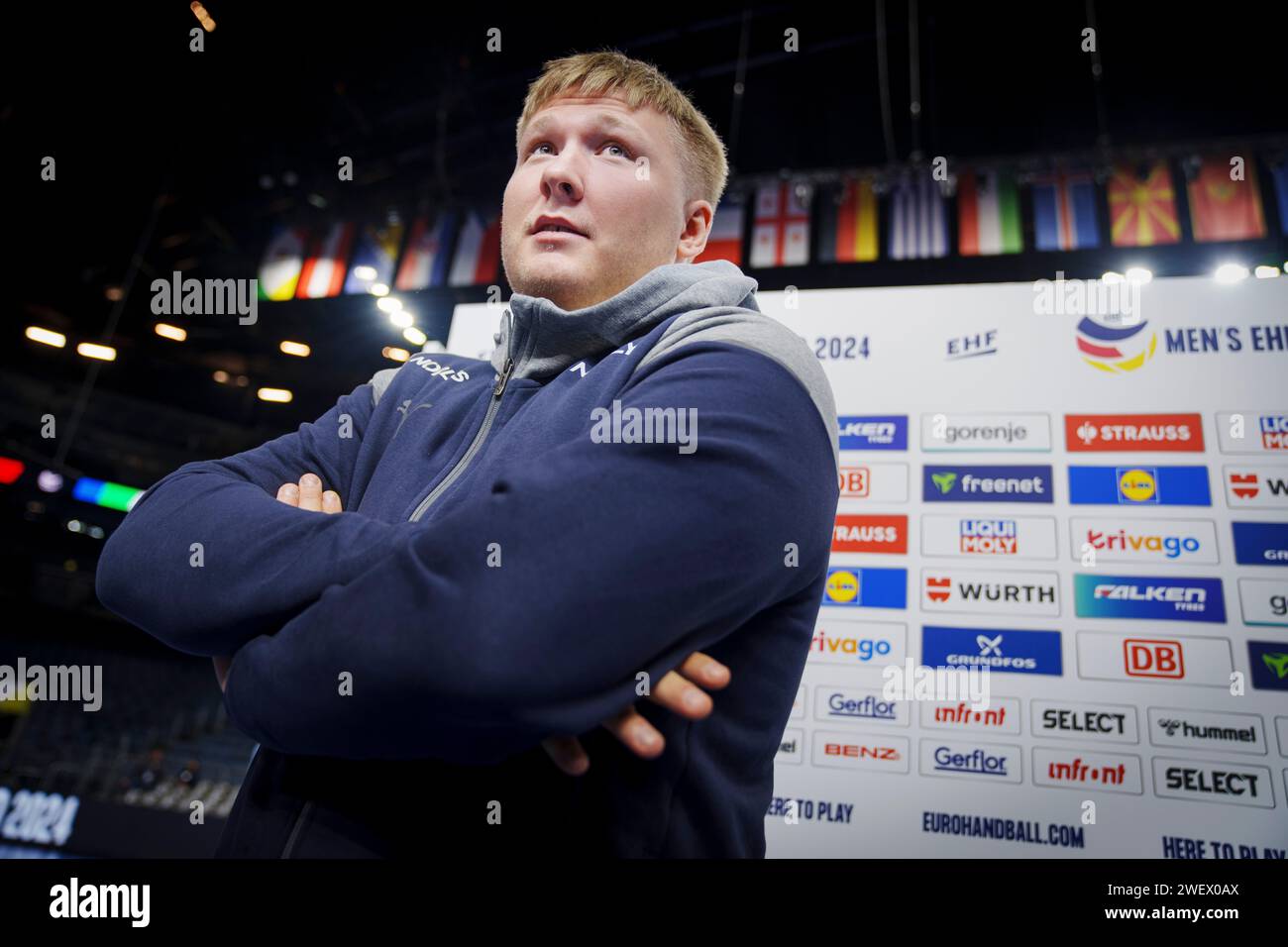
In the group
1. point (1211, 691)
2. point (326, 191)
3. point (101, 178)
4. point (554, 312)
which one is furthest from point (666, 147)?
point (101, 178)

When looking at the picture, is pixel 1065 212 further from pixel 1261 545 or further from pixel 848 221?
pixel 1261 545

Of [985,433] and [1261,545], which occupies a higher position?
[985,433]

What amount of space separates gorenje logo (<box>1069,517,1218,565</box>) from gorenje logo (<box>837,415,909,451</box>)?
1.70 ft

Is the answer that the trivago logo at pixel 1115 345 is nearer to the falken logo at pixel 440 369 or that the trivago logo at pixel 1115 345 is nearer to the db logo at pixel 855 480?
the db logo at pixel 855 480

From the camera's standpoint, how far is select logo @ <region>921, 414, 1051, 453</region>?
2.18m

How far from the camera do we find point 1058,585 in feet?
6.68

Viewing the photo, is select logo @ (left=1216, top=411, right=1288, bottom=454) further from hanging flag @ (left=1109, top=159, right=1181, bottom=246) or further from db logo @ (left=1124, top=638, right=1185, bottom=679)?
hanging flag @ (left=1109, top=159, right=1181, bottom=246)

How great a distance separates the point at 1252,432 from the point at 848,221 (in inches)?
99.7

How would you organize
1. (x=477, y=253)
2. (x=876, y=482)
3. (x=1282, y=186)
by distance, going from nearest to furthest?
(x=876, y=482) < (x=1282, y=186) < (x=477, y=253)

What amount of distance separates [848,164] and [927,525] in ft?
9.39

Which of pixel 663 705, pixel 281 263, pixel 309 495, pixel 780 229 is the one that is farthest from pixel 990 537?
pixel 281 263

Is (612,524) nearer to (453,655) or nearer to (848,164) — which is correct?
(453,655)

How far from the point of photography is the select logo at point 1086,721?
191 cm

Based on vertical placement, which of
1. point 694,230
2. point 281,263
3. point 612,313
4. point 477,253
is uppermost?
point 281,263
